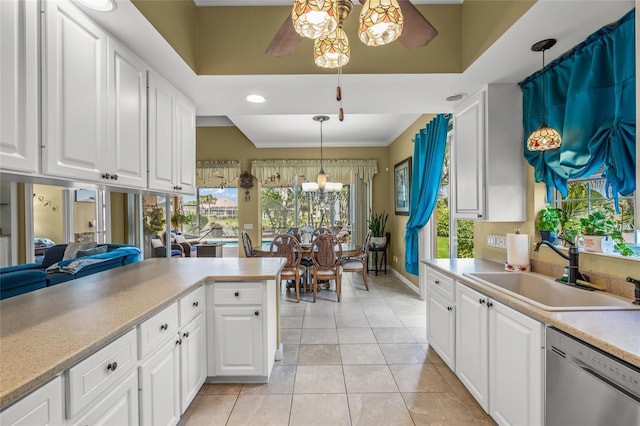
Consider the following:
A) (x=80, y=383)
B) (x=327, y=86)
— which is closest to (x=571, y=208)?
(x=327, y=86)

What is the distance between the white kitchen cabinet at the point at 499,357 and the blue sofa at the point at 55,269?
8.67ft

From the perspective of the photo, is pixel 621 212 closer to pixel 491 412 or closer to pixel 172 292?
pixel 491 412

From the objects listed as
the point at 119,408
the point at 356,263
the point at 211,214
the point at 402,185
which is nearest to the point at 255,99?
the point at 119,408

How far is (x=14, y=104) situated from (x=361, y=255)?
4.16 meters

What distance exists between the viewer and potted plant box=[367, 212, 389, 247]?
6000mm

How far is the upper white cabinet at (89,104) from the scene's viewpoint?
1300mm

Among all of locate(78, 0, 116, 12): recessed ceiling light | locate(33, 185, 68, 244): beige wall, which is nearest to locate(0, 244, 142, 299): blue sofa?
locate(33, 185, 68, 244): beige wall

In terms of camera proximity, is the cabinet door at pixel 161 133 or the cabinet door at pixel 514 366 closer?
the cabinet door at pixel 514 366

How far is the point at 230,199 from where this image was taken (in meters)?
6.71

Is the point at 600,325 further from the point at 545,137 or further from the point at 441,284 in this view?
the point at 441,284

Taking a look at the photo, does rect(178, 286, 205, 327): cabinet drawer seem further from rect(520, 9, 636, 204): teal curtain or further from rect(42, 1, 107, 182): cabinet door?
rect(520, 9, 636, 204): teal curtain

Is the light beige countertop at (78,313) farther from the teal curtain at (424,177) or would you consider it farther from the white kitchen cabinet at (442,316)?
the teal curtain at (424,177)

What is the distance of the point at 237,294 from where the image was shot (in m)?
2.15

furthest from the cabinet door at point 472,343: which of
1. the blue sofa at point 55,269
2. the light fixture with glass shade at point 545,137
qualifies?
the blue sofa at point 55,269
